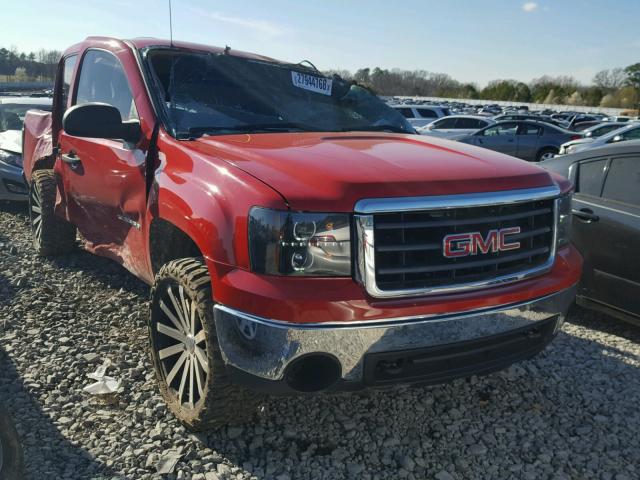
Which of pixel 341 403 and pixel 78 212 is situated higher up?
pixel 78 212

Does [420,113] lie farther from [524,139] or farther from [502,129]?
[524,139]

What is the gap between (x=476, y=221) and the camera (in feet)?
8.23

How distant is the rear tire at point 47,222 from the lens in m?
5.17

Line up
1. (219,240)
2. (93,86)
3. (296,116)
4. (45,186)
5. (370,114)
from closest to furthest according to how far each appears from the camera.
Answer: (219,240) < (296,116) < (370,114) < (93,86) < (45,186)

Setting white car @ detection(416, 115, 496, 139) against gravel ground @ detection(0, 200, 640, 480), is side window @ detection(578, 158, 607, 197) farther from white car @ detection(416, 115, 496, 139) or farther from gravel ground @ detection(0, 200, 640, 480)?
white car @ detection(416, 115, 496, 139)

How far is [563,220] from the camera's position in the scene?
118 inches

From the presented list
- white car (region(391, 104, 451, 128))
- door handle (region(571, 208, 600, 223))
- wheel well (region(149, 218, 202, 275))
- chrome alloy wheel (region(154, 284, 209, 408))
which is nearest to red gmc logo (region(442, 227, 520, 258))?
chrome alloy wheel (region(154, 284, 209, 408))

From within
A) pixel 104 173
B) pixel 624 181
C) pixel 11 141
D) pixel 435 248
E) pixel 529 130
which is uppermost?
pixel 529 130

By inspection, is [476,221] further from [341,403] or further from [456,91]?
[456,91]

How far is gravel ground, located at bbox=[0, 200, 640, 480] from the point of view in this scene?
270 cm

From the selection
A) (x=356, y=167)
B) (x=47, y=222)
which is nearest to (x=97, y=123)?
(x=356, y=167)

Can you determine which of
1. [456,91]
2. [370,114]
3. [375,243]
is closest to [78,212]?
[370,114]

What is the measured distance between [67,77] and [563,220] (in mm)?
3945

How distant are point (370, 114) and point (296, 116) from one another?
633mm
